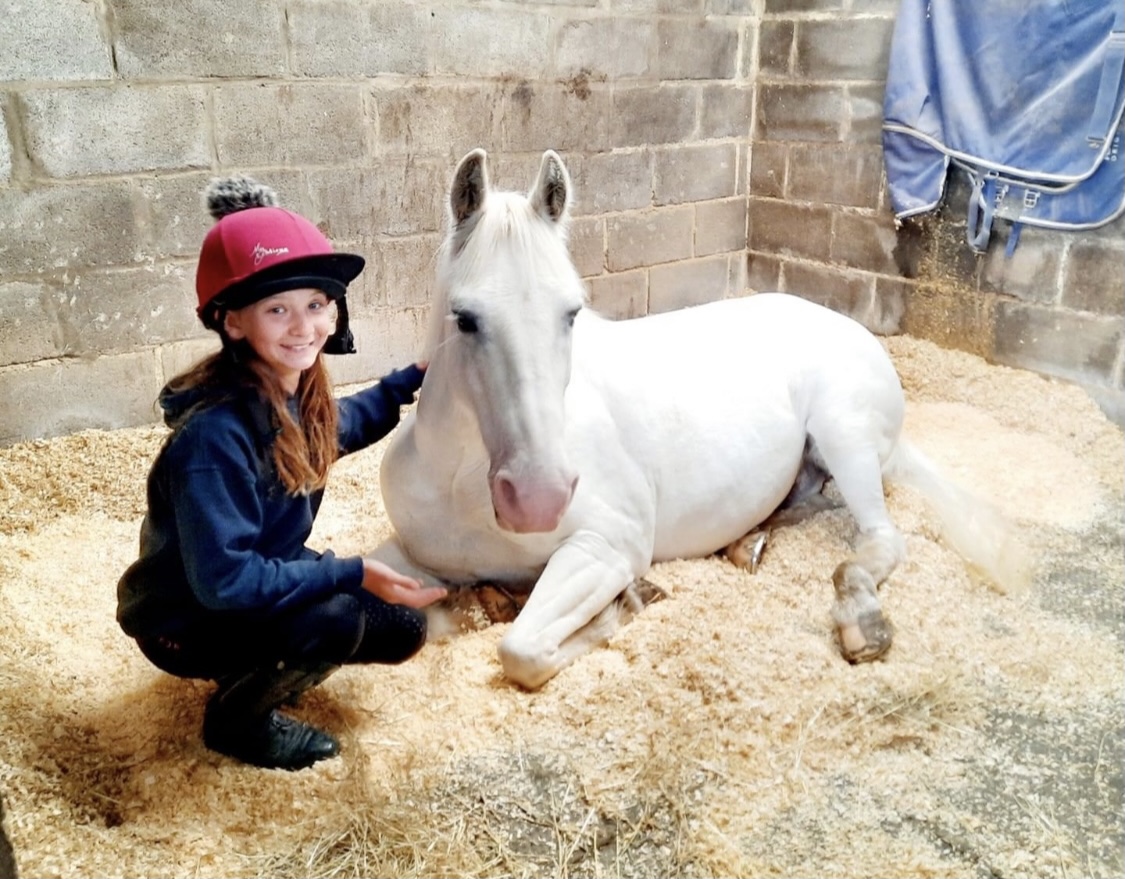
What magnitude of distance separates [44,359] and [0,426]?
262 mm

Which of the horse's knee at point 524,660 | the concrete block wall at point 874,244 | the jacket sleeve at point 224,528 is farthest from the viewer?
the concrete block wall at point 874,244

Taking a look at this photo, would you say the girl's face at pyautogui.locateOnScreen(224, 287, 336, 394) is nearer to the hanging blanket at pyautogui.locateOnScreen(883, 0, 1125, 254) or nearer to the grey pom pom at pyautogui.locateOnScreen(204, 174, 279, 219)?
the grey pom pom at pyautogui.locateOnScreen(204, 174, 279, 219)

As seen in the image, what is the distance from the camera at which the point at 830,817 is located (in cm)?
159

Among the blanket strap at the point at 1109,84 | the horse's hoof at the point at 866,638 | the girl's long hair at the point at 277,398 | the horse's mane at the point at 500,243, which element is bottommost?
the horse's hoof at the point at 866,638

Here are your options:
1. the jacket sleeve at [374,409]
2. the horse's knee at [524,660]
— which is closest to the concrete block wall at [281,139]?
the jacket sleeve at [374,409]

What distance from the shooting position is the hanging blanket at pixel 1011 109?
3.37 meters

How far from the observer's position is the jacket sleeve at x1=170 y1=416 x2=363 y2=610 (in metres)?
1.42

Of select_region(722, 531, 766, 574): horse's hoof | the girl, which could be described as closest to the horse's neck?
the girl

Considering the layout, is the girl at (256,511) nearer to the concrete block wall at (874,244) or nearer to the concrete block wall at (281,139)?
the concrete block wall at (281,139)

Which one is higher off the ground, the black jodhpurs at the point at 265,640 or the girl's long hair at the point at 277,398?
the girl's long hair at the point at 277,398

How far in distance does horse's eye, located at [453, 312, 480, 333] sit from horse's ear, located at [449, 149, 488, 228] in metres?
0.21

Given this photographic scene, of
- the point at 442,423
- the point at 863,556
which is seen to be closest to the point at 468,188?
the point at 442,423

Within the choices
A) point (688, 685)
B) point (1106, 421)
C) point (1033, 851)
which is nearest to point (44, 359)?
point (688, 685)

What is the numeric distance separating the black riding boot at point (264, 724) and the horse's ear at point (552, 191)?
982 mm
